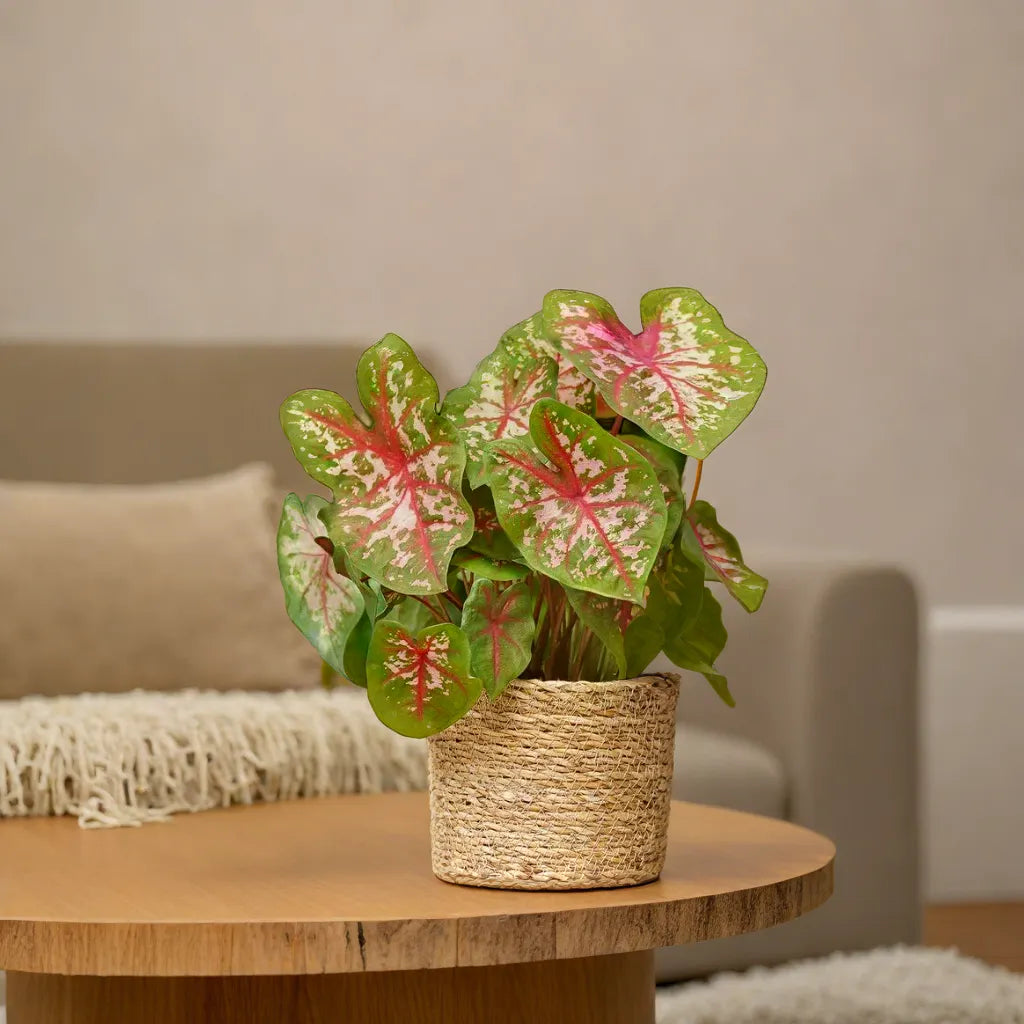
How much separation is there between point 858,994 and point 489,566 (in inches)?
38.5

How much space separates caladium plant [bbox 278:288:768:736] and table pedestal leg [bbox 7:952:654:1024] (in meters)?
0.20

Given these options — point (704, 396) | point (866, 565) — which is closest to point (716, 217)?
point (866, 565)

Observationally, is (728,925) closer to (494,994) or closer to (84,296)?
(494,994)

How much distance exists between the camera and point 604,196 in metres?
2.70

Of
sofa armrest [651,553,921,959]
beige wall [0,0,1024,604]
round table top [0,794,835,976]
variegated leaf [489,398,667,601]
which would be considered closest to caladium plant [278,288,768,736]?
variegated leaf [489,398,667,601]

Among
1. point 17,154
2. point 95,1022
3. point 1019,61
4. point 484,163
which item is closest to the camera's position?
point 95,1022

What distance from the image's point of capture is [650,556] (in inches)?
30.6

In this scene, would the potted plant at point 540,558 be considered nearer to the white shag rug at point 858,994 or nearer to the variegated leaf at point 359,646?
the variegated leaf at point 359,646

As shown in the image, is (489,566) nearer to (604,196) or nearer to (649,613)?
(649,613)

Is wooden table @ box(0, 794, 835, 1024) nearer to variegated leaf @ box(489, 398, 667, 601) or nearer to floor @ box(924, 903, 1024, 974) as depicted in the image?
variegated leaf @ box(489, 398, 667, 601)

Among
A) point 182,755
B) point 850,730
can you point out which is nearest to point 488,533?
point 182,755

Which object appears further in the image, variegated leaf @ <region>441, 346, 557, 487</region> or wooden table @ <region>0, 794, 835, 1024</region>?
variegated leaf @ <region>441, 346, 557, 487</region>

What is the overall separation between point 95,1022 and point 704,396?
1.72 feet

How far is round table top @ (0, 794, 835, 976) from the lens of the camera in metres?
0.75
